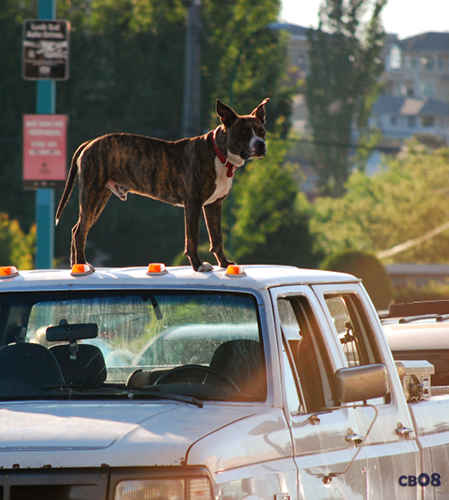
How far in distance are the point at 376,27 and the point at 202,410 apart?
94.8 m

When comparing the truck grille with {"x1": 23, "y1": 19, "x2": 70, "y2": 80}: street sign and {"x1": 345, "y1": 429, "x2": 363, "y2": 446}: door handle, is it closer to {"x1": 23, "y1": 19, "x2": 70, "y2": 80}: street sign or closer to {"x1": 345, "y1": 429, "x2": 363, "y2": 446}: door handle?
{"x1": 345, "y1": 429, "x2": 363, "y2": 446}: door handle

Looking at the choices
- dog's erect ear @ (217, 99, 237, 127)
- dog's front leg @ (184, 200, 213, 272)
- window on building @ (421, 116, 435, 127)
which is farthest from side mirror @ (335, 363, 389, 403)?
window on building @ (421, 116, 435, 127)

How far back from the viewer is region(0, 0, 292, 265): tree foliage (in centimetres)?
5338

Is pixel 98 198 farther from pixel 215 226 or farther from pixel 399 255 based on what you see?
pixel 399 255

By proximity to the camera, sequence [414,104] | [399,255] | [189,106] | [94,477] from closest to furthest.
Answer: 1. [94,477]
2. [189,106]
3. [399,255]
4. [414,104]

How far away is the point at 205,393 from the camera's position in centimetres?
516

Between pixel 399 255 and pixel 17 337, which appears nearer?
pixel 17 337

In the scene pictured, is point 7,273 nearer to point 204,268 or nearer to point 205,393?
point 204,268

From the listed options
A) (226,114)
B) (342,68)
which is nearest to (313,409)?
(226,114)

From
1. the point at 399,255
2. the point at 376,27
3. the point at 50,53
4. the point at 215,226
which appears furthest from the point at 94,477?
the point at 376,27

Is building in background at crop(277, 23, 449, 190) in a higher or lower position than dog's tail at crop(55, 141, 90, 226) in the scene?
lower

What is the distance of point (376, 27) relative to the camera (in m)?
97.8

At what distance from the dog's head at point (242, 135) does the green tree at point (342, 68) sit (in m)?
91.8

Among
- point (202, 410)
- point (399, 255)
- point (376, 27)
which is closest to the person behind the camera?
point (202, 410)
